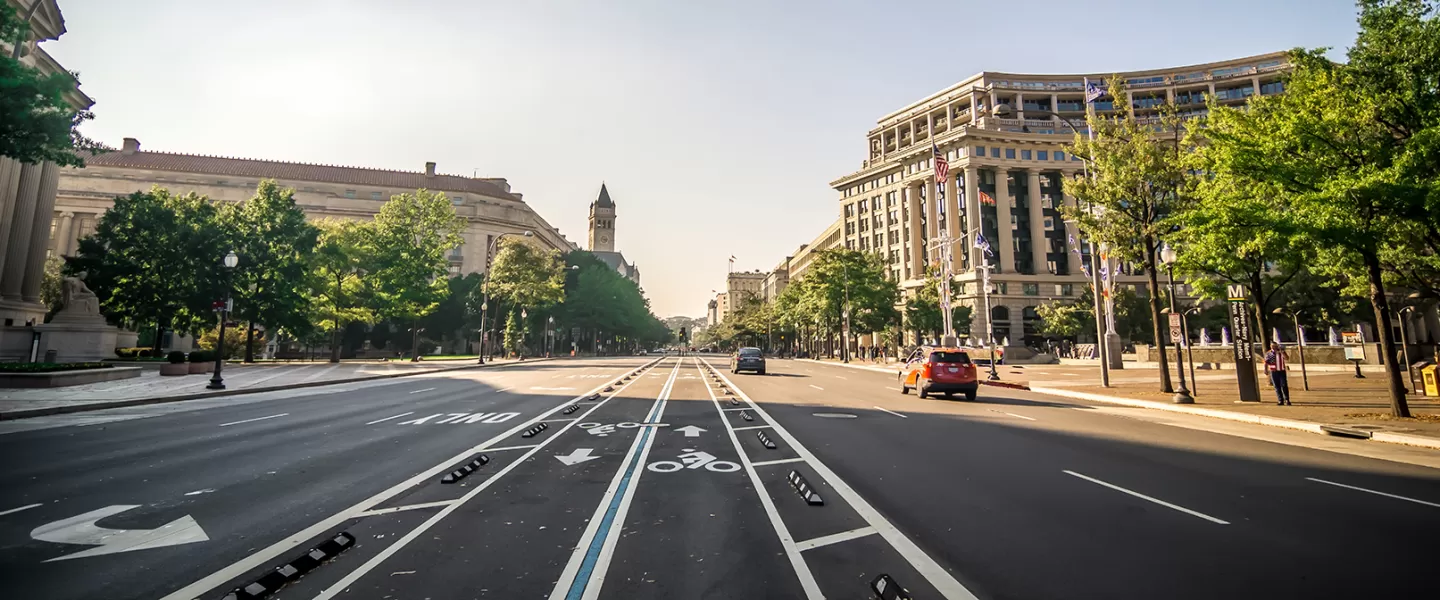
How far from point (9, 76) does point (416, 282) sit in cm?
3635

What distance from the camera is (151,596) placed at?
4012 mm

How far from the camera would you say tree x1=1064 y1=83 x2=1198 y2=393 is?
2067 cm

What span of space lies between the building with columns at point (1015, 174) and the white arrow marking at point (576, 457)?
7534cm

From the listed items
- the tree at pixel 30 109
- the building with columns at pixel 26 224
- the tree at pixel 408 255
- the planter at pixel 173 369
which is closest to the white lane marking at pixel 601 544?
the tree at pixel 30 109

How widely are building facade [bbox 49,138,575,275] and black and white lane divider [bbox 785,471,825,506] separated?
92677mm

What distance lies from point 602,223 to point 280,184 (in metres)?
85.6

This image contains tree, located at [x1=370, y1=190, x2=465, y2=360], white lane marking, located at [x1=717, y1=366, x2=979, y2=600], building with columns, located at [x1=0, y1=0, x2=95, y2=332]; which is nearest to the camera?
white lane marking, located at [x1=717, y1=366, x2=979, y2=600]

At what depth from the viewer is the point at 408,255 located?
4775cm

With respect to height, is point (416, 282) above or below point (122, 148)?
below

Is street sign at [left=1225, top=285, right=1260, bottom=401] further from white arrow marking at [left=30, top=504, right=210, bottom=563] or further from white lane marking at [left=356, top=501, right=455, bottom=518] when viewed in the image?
white arrow marking at [left=30, top=504, right=210, bottom=563]

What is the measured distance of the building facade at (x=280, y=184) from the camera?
82.4 meters

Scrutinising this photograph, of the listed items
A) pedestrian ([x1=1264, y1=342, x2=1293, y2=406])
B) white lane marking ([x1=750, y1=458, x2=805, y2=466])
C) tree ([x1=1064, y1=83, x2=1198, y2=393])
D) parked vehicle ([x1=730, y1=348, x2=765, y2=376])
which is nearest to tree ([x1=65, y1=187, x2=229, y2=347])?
parked vehicle ([x1=730, y1=348, x2=765, y2=376])

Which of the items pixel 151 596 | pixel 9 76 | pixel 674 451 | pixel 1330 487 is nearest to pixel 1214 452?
pixel 1330 487

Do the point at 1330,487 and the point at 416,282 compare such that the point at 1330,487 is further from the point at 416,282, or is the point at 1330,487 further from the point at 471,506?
the point at 416,282
